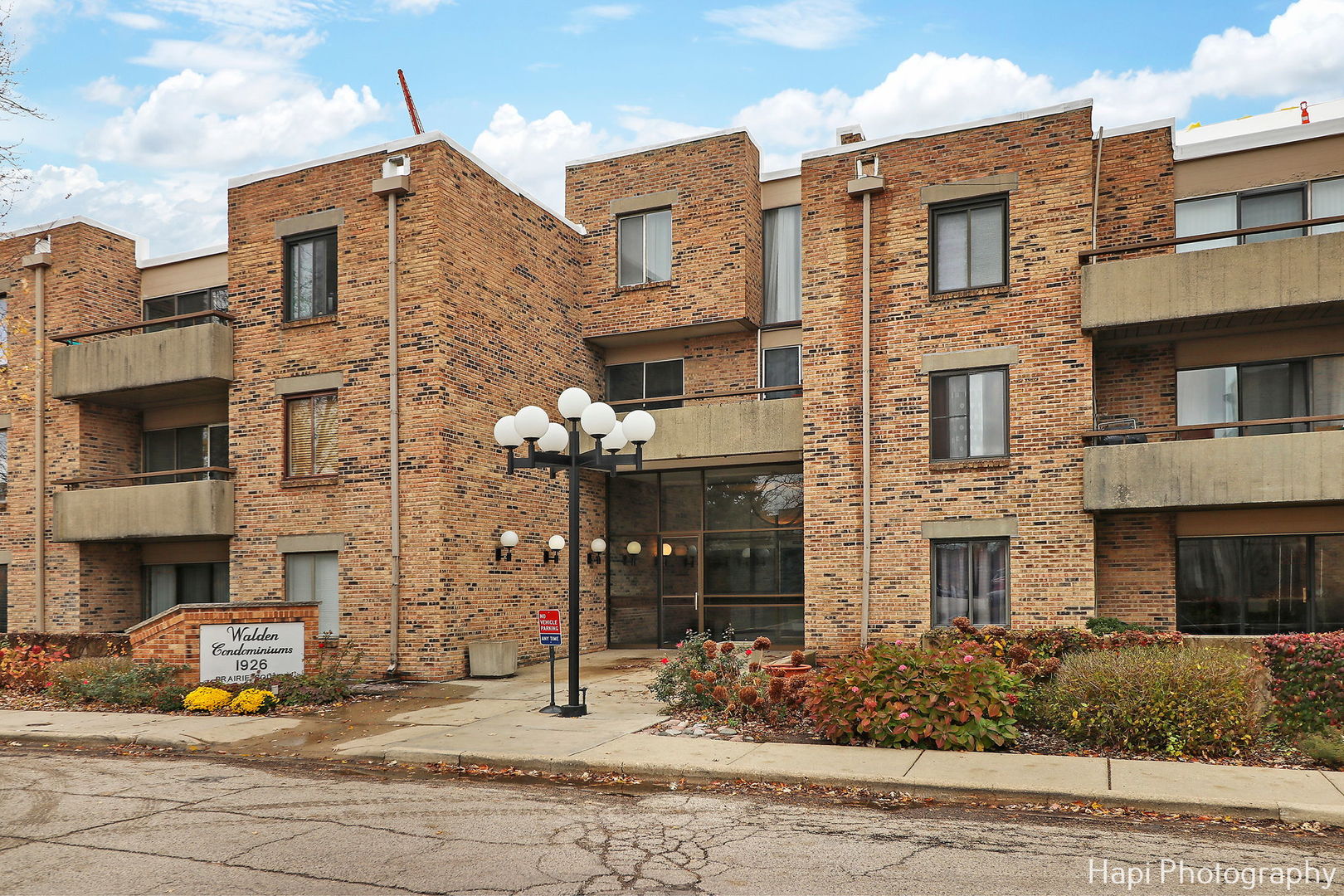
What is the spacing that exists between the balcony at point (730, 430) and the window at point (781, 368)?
1.16 ft

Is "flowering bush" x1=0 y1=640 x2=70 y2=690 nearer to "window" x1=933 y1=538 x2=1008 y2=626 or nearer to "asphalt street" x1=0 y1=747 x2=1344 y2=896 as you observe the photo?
"asphalt street" x1=0 y1=747 x2=1344 y2=896

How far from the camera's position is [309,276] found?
19.3 m

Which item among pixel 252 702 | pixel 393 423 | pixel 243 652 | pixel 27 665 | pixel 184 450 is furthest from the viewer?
pixel 184 450

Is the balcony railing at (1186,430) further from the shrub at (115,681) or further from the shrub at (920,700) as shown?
the shrub at (115,681)

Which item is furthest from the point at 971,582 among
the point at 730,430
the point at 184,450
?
the point at 184,450

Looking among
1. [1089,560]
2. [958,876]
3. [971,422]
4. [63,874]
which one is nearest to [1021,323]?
[971,422]

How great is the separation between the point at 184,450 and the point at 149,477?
1815 mm

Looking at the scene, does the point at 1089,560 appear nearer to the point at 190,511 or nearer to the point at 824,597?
the point at 824,597

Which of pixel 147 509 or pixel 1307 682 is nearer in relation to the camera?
pixel 1307 682

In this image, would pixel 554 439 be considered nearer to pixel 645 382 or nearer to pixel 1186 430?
pixel 645 382

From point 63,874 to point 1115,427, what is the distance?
16.6 metres

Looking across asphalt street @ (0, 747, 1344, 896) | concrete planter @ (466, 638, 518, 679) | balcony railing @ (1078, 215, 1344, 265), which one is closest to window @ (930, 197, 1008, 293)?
balcony railing @ (1078, 215, 1344, 265)

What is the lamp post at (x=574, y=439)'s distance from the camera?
1247cm

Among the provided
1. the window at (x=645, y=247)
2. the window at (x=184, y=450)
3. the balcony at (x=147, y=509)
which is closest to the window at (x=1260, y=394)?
the window at (x=645, y=247)
